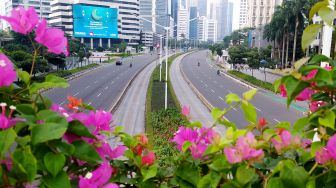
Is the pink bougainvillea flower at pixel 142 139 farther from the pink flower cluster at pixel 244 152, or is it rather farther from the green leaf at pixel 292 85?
the green leaf at pixel 292 85

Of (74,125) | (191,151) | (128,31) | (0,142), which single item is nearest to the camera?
(0,142)

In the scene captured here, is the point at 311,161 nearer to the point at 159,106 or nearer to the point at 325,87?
the point at 325,87

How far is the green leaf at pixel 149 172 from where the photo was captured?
1349 mm

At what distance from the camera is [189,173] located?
137 centimetres

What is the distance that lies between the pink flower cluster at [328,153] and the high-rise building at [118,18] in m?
82.5

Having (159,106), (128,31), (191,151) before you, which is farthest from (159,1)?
(191,151)

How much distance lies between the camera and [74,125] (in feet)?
3.69

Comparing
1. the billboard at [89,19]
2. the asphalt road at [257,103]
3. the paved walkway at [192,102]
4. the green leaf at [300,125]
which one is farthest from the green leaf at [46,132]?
the billboard at [89,19]

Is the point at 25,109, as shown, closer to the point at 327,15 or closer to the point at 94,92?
the point at 327,15

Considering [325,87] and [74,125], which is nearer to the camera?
[74,125]

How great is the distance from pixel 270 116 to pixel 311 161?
68.2 feet

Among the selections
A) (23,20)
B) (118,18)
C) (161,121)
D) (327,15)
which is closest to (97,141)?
(23,20)

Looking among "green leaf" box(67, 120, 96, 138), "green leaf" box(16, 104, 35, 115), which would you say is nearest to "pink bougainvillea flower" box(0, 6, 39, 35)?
"green leaf" box(16, 104, 35, 115)

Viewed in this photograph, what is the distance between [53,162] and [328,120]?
857mm
